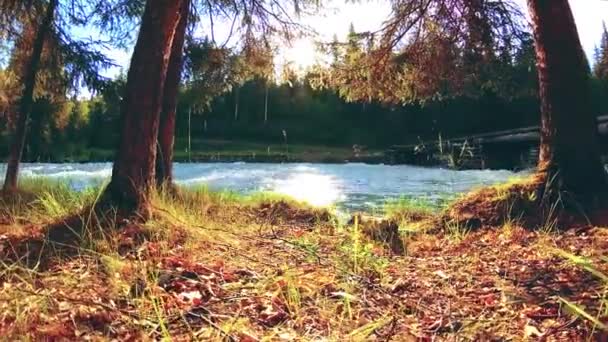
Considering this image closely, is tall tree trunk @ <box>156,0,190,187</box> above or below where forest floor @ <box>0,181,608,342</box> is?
Answer: above

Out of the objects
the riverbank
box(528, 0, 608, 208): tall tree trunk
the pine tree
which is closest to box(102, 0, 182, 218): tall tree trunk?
box(528, 0, 608, 208): tall tree trunk

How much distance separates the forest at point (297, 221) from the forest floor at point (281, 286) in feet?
0.05

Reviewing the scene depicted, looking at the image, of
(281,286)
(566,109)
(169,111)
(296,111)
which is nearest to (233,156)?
(296,111)

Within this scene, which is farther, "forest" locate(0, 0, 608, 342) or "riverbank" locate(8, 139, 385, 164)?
"riverbank" locate(8, 139, 385, 164)

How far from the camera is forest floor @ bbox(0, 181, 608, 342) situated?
2.54m

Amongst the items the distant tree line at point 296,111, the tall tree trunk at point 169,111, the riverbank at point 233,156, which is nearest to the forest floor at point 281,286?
the distant tree line at point 296,111

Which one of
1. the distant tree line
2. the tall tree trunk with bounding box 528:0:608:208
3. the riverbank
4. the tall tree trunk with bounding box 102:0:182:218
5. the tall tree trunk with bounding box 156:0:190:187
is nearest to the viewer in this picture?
the tall tree trunk with bounding box 102:0:182:218

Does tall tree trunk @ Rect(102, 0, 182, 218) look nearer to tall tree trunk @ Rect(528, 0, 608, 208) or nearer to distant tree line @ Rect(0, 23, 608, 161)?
distant tree line @ Rect(0, 23, 608, 161)

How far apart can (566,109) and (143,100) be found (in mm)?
3745

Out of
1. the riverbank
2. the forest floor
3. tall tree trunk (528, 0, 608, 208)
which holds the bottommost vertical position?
the riverbank

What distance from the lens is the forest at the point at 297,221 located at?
2684 millimetres

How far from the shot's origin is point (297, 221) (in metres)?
7.45

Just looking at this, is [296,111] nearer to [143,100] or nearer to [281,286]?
[143,100]

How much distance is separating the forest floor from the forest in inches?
0.5
